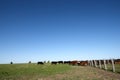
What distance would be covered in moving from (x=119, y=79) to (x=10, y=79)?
29.2ft

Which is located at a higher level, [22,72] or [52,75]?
[22,72]

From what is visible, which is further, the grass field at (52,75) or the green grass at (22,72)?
the green grass at (22,72)

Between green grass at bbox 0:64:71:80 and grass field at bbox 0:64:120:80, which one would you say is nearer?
grass field at bbox 0:64:120:80

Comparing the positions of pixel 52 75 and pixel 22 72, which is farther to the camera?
pixel 22 72

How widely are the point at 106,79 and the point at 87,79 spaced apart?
1.52 m

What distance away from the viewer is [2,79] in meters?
14.2

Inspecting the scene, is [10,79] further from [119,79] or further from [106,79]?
[119,79]

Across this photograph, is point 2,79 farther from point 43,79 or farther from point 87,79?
point 87,79

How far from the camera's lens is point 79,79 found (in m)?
14.0

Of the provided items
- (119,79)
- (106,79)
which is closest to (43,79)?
(106,79)

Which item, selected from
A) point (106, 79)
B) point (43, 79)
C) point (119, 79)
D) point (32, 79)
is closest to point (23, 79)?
point (32, 79)

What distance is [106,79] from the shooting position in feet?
45.6

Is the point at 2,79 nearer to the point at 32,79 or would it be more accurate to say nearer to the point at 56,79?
the point at 32,79

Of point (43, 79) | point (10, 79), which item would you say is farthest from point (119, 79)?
point (10, 79)
